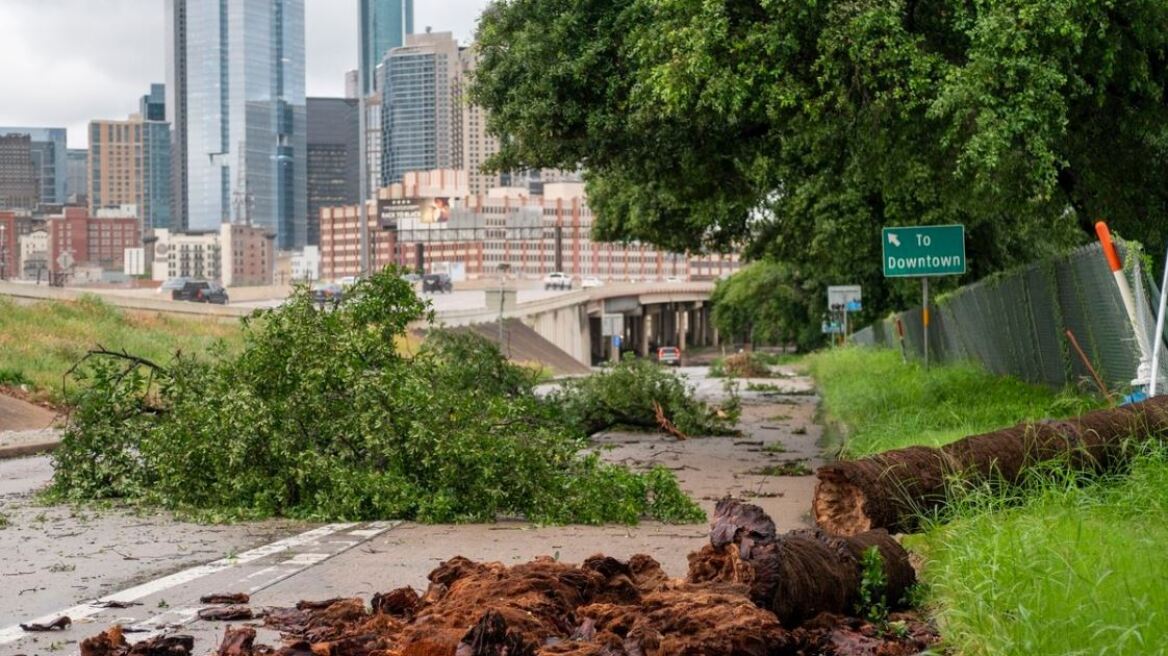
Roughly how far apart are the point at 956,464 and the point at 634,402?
1591 cm

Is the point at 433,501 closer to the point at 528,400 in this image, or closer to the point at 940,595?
the point at 528,400

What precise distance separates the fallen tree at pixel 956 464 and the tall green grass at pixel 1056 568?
16 centimetres

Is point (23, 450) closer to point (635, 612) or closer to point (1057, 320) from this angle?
point (1057, 320)

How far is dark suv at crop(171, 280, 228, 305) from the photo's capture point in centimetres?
10288

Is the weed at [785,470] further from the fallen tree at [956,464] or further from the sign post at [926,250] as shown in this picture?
the fallen tree at [956,464]

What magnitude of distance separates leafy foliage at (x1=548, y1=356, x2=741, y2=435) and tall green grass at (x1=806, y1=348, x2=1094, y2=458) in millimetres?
2089

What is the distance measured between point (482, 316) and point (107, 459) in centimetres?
7127

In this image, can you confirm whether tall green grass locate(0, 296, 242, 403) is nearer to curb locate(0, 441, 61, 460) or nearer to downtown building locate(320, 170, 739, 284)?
curb locate(0, 441, 61, 460)

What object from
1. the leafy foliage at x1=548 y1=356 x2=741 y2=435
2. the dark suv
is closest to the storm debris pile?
the leafy foliage at x1=548 y1=356 x2=741 y2=435

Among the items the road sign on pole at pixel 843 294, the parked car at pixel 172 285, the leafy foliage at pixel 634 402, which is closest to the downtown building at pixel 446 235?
the parked car at pixel 172 285

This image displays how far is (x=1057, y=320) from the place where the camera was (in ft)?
61.1

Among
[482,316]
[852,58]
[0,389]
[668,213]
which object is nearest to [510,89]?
[852,58]

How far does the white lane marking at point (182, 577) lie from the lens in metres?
7.92

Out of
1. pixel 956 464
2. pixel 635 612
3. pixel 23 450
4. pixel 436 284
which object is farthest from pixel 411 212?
pixel 635 612
